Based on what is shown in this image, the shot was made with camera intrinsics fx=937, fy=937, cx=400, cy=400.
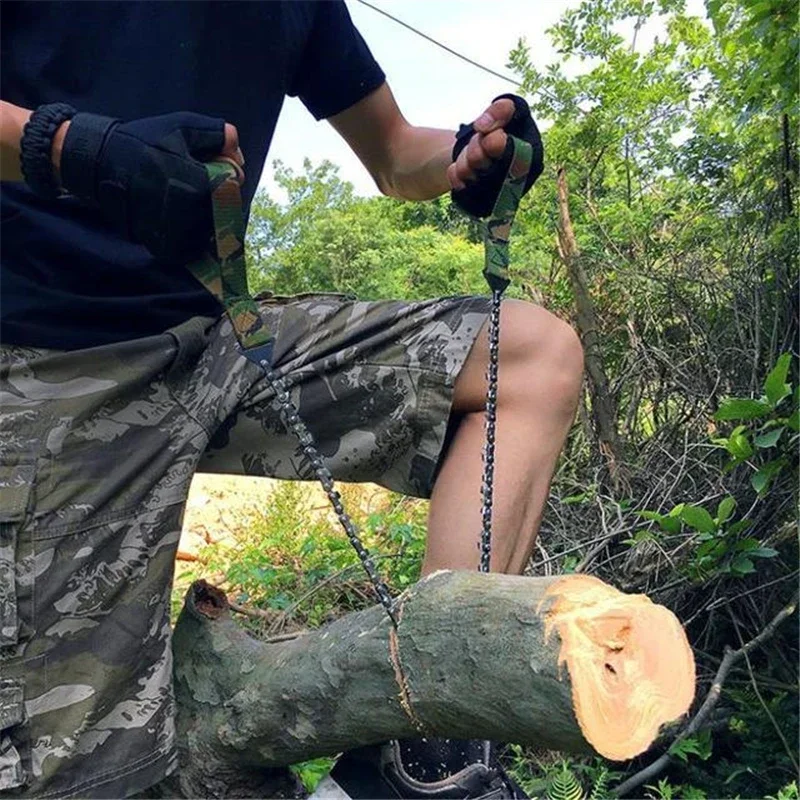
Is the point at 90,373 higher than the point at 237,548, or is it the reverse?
the point at 90,373

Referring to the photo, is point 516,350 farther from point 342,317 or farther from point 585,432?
point 585,432

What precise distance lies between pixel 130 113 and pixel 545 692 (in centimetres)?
105

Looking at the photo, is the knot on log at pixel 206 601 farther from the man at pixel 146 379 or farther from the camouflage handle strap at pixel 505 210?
the camouflage handle strap at pixel 505 210

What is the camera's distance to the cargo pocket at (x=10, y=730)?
127cm

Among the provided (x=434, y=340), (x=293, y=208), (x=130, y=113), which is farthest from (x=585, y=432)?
(x=293, y=208)

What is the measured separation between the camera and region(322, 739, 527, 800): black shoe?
1.26m

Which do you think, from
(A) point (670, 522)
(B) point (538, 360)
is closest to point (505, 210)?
(B) point (538, 360)

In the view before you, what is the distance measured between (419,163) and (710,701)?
1.49 m

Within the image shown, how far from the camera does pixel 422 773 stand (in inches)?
51.3

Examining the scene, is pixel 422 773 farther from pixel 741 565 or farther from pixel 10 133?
pixel 741 565

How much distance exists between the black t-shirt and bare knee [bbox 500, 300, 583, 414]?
1.63 feet

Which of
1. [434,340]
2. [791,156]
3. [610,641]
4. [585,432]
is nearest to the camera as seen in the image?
[610,641]

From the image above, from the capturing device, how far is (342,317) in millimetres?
1550

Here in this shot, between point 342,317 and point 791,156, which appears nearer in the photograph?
point 342,317
